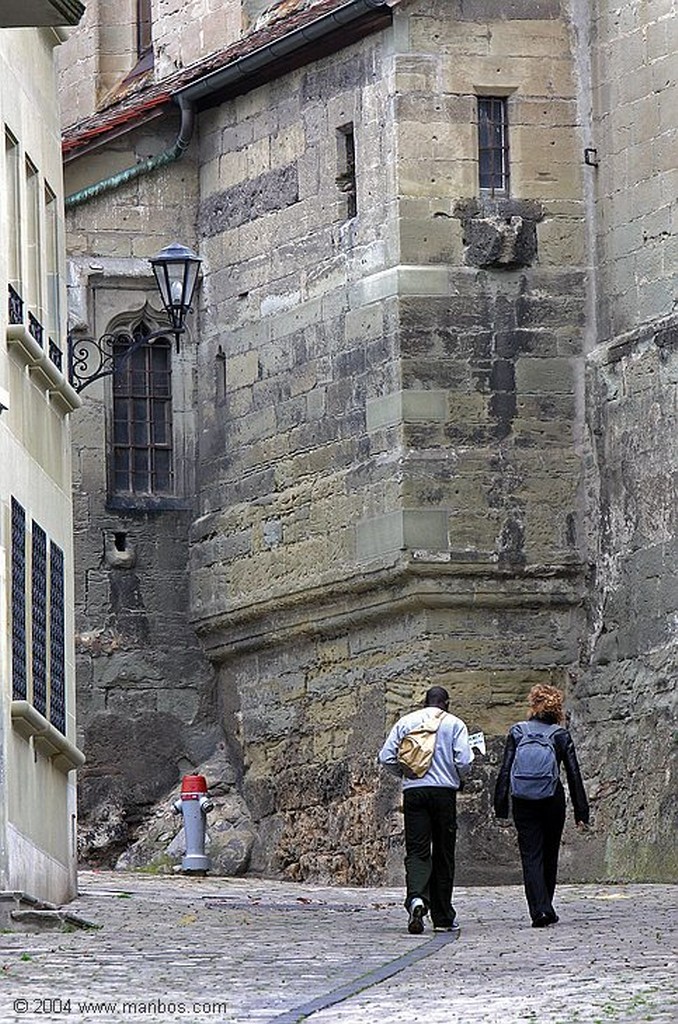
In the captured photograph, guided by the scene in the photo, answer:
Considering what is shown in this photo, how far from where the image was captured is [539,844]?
20.0 metres

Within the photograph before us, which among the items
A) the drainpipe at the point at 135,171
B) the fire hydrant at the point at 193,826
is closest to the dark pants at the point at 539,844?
the fire hydrant at the point at 193,826

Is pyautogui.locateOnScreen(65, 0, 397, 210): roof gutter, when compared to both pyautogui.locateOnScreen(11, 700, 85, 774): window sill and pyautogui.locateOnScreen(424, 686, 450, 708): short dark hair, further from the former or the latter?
pyautogui.locateOnScreen(424, 686, 450, 708): short dark hair

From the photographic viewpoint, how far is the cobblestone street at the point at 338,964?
1464cm

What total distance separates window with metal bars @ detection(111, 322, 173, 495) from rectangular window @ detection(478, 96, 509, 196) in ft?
13.8

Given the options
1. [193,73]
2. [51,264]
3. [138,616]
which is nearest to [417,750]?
[51,264]

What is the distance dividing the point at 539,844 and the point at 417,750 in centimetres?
91

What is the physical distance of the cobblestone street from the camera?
14.6 meters

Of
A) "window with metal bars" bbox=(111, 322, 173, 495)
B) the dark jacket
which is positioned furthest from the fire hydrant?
the dark jacket

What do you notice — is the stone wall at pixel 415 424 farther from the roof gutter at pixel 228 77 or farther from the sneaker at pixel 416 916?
the sneaker at pixel 416 916

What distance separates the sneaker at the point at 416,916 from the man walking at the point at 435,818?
6 cm

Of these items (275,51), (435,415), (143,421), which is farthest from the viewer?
(143,421)

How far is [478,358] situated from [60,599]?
5805 millimetres

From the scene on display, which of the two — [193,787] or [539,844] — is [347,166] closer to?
[193,787]

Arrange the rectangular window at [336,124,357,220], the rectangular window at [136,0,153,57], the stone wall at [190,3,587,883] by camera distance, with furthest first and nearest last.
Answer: the rectangular window at [136,0,153,57], the rectangular window at [336,124,357,220], the stone wall at [190,3,587,883]
